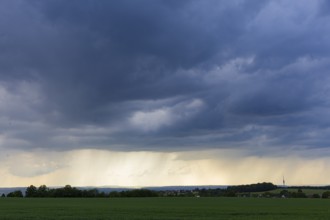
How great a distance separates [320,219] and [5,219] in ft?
114

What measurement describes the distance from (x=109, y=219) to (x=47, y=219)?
726 centimetres

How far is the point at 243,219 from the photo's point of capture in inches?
2093

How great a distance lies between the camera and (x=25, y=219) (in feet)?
162

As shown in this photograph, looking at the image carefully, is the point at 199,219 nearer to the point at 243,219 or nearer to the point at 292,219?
the point at 243,219

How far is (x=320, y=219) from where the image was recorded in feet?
177

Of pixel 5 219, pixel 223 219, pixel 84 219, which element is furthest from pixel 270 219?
pixel 5 219

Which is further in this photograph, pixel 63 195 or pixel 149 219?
pixel 63 195

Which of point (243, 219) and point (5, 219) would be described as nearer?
point (5, 219)

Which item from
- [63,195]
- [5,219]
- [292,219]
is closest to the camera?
[5,219]

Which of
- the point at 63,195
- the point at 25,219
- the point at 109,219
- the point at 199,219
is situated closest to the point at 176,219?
the point at 199,219

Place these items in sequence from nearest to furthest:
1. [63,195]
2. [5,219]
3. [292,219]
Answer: [5,219], [292,219], [63,195]

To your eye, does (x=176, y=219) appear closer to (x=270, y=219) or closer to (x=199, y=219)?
(x=199, y=219)

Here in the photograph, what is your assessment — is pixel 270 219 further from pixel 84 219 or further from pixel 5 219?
pixel 5 219

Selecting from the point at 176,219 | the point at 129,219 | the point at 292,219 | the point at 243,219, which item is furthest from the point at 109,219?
Answer: the point at 292,219
